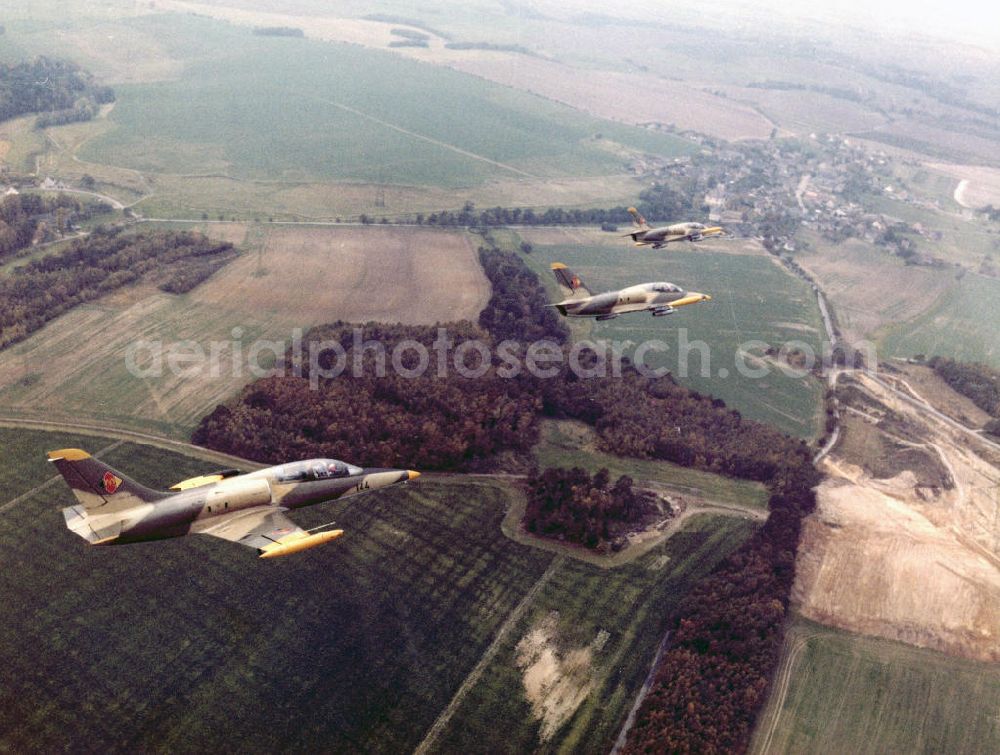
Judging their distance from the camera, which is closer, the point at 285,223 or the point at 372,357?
the point at 372,357

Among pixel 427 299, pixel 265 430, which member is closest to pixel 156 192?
pixel 427 299

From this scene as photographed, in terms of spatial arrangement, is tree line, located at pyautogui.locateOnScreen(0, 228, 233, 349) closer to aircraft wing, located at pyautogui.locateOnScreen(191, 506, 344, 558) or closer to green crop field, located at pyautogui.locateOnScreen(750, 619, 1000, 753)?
aircraft wing, located at pyautogui.locateOnScreen(191, 506, 344, 558)

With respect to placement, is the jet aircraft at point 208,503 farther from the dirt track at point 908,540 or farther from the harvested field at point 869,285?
the harvested field at point 869,285

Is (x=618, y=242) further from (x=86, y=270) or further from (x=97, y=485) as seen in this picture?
(x=97, y=485)

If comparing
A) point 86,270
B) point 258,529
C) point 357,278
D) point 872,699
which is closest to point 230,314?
point 357,278

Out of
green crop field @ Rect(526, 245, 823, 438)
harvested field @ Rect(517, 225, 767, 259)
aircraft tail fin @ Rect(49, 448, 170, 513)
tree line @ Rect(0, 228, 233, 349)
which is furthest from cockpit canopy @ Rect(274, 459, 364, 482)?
harvested field @ Rect(517, 225, 767, 259)

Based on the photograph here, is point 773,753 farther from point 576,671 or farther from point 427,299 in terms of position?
point 427,299
